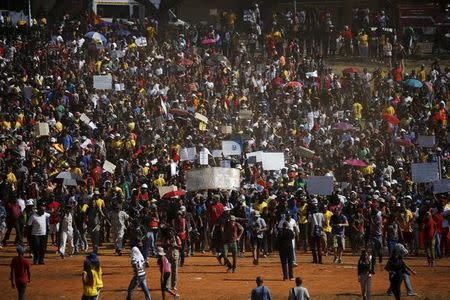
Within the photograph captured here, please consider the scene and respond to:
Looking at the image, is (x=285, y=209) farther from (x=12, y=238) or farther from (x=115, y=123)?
(x=115, y=123)

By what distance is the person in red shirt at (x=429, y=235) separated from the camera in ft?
89.7

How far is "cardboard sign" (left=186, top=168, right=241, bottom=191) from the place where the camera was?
2959 centimetres

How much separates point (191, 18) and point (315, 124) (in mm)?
16217

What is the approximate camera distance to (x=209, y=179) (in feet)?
97.2

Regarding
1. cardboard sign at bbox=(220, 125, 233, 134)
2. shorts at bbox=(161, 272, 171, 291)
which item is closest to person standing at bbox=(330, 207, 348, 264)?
shorts at bbox=(161, 272, 171, 291)

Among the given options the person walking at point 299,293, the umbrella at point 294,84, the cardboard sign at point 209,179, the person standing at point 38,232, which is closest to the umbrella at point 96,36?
the umbrella at point 294,84

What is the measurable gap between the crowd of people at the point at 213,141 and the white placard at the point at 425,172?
0.52 meters

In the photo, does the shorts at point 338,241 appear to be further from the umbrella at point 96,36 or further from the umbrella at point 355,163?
the umbrella at point 96,36

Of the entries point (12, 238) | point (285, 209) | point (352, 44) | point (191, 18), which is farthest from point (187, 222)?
point (191, 18)

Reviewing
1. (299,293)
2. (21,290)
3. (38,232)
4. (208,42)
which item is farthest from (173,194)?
(208,42)

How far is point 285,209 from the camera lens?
27.5 m

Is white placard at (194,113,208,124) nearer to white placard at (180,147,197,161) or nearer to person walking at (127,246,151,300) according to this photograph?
white placard at (180,147,197,161)

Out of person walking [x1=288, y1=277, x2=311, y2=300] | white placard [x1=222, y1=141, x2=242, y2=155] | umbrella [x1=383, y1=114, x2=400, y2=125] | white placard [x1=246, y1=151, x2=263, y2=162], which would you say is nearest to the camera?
person walking [x1=288, y1=277, x2=311, y2=300]

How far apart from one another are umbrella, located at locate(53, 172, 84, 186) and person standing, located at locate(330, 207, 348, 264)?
684cm
